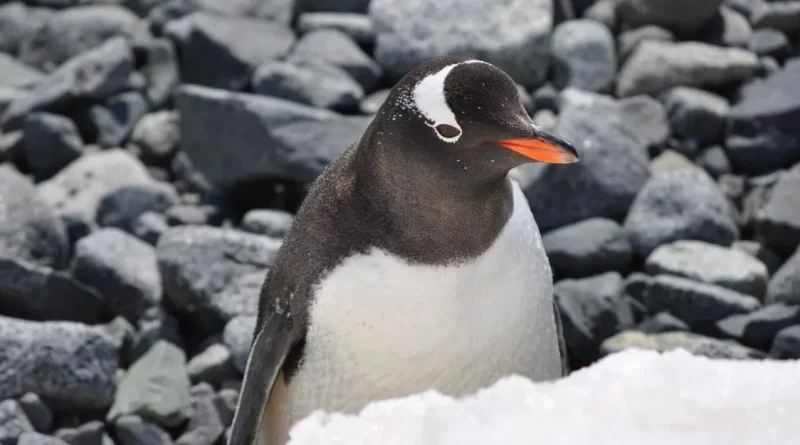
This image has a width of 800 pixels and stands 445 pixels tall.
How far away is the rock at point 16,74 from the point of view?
201 inches

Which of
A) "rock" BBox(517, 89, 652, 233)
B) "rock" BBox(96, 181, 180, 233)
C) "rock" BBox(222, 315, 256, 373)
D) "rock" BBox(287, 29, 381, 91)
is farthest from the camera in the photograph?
"rock" BBox(287, 29, 381, 91)

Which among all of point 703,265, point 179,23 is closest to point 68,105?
point 179,23

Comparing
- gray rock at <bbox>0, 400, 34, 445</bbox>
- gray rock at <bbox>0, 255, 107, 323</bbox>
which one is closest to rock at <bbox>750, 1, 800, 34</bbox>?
gray rock at <bbox>0, 255, 107, 323</bbox>

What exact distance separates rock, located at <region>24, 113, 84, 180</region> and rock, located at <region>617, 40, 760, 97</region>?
7.40 feet

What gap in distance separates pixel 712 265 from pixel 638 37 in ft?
5.21

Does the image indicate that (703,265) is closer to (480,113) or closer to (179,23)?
(480,113)

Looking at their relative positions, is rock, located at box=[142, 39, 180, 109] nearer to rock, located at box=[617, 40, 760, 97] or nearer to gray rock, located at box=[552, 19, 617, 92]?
gray rock, located at box=[552, 19, 617, 92]

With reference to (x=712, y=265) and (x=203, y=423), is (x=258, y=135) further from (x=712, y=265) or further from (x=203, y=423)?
(x=712, y=265)

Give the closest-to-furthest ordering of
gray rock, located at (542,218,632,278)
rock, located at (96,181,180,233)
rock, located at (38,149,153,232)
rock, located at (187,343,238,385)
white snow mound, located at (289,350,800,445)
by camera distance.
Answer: white snow mound, located at (289,350,800,445) < rock, located at (187,343,238,385) < gray rock, located at (542,218,632,278) < rock, located at (96,181,180,233) < rock, located at (38,149,153,232)

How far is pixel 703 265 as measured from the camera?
140 inches

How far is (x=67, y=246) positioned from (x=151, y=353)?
77 centimetres

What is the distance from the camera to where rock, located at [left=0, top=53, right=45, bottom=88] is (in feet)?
16.8

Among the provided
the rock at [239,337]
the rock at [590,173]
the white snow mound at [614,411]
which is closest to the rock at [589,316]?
the rock at [590,173]

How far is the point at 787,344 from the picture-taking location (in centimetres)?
309
